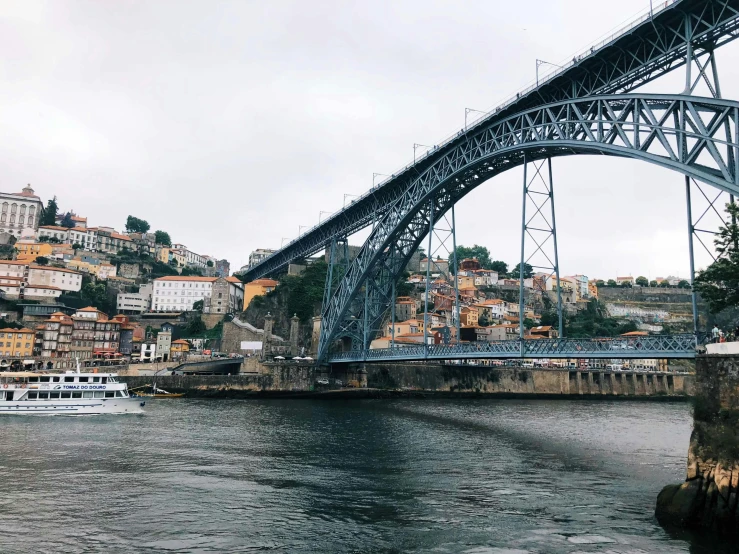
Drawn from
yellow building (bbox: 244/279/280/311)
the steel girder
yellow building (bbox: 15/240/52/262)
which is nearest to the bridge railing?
the steel girder

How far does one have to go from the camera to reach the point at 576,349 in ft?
76.8

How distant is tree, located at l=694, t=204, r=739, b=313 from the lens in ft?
48.6

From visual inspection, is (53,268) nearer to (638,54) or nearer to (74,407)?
(74,407)

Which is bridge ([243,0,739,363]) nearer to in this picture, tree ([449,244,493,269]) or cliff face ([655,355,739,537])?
cliff face ([655,355,739,537])

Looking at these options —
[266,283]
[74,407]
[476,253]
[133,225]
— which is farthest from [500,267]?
[74,407]

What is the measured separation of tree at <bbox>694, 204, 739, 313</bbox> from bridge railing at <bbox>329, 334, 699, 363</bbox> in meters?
3.13

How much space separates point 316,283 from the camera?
65.4m

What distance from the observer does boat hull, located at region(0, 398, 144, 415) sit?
3344cm

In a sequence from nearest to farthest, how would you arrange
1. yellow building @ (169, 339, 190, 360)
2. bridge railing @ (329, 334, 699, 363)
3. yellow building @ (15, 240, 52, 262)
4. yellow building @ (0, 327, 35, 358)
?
bridge railing @ (329, 334, 699, 363)
yellow building @ (0, 327, 35, 358)
yellow building @ (169, 339, 190, 360)
yellow building @ (15, 240, 52, 262)

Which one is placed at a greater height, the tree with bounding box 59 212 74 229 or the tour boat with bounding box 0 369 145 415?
the tree with bounding box 59 212 74 229

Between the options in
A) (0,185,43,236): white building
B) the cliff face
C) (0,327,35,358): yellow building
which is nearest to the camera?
the cliff face

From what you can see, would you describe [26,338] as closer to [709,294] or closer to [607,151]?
[607,151]

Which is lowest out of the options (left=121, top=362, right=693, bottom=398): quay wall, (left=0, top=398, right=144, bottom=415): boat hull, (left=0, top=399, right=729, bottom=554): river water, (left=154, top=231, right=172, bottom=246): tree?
(left=0, top=399, right=729, bottom=554): river water

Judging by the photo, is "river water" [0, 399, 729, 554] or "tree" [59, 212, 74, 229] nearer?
"river water" [0, 399, 729, 554]
